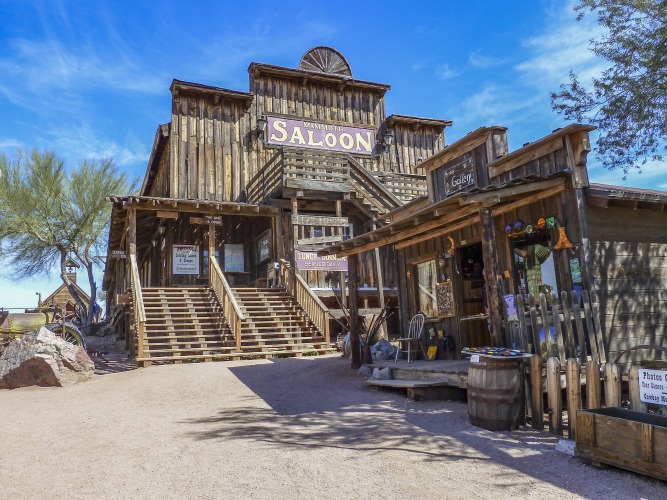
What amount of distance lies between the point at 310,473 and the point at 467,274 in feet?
23.8

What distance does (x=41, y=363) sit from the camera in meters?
10.1

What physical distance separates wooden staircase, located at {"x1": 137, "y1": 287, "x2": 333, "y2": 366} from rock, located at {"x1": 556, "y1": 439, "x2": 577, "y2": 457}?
8482 millimetres

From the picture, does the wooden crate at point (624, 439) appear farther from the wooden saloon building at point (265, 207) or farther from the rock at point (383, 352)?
the wooden saloon building at point (265, 207)

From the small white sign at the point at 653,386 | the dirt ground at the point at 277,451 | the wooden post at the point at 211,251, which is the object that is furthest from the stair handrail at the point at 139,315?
the small white sign at the point at 653,386

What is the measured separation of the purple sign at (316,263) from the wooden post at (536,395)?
35.7ft

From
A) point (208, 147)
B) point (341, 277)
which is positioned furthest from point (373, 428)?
point (208, 147)

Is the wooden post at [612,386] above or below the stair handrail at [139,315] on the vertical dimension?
below

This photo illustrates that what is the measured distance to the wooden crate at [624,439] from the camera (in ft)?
12.8

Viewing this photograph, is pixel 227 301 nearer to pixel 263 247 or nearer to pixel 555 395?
pixel 263 247

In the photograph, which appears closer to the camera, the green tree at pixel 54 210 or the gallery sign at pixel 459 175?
the gallery sign at pixel 459 175

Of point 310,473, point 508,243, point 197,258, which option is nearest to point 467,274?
point 508,243

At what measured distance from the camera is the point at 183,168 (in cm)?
1836

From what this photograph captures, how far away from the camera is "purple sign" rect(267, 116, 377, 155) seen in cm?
2019

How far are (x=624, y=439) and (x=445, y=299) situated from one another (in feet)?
20.8
